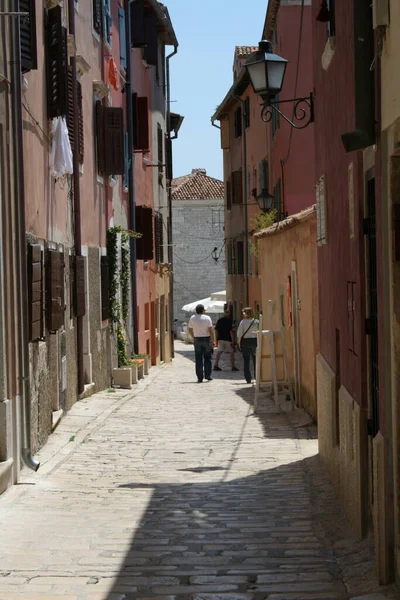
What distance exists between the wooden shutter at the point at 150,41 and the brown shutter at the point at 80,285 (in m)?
14.8

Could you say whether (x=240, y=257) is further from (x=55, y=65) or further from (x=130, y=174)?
(x=55, y=65)

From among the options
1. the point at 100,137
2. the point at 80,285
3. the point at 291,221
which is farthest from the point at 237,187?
the point at 291,221

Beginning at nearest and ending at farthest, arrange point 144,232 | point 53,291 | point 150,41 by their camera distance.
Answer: point 53,291 → point 144,232 → point 150,41

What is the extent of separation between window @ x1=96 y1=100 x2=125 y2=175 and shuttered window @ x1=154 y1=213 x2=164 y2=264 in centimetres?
1208

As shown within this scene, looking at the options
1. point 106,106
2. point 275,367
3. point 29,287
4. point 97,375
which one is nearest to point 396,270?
point 29,287

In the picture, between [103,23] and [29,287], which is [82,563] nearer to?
[29,287]

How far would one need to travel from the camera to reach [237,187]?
4275 cm

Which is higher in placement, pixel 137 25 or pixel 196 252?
pixel 137 25

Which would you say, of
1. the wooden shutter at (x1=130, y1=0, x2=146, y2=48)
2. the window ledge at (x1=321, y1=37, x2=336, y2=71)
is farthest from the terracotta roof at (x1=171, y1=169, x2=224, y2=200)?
the window ledge at (x1=321, y1=37, x2=336, y2=71)

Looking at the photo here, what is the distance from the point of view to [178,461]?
41.4 ft

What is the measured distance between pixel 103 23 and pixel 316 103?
10.4 m

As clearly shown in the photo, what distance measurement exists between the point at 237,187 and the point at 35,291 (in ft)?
103

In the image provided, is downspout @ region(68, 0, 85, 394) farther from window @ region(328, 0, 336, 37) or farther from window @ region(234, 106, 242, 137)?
window @ region(234, 106, 242, 137)

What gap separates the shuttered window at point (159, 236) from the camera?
33309mm
